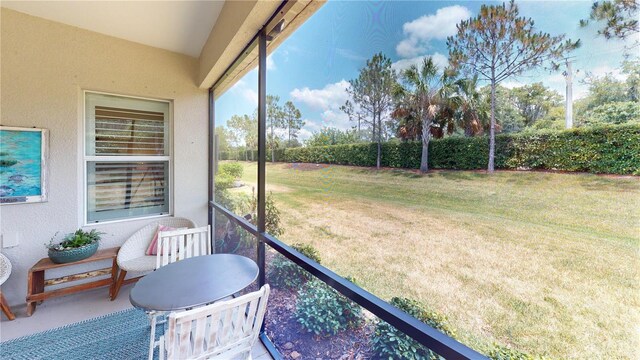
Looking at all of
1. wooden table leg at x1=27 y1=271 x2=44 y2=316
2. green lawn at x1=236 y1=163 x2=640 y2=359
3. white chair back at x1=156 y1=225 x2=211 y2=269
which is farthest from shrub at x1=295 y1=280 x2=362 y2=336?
wooden table leg at x1=27 y1=271 x2=44 y2=316

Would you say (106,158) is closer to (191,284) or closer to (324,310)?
(191,284)

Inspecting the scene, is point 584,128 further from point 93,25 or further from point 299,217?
point 93,25

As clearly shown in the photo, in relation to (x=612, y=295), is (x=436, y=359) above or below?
below

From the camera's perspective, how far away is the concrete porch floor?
2104mm

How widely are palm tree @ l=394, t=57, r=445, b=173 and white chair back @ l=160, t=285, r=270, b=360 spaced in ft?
3.51

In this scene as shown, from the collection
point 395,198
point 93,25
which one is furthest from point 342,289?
point 93,25

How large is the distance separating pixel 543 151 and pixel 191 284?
6.39ft

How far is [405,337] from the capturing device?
1.05 metres

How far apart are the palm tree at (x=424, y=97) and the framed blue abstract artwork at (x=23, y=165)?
11.3 ft

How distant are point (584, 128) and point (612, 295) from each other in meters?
0.43

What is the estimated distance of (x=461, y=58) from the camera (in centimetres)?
90

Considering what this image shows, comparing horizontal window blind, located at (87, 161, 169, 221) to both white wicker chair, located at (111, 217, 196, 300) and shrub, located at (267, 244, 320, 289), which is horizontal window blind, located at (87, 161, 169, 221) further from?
shrub, located at (267, 244, 320, 289)

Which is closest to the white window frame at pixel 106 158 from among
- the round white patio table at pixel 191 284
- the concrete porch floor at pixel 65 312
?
the concrete porch floor at pixel 65 312

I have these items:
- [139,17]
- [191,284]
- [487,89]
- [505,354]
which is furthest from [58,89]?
[505,354]
